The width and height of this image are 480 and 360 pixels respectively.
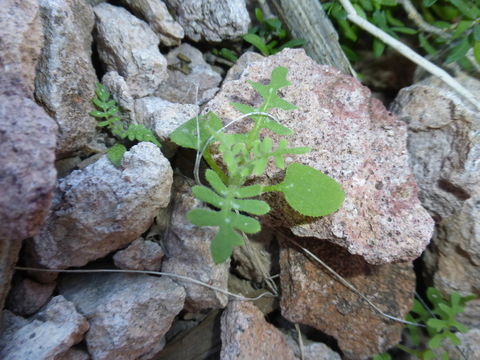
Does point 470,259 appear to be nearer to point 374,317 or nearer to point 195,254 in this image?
point 374,317

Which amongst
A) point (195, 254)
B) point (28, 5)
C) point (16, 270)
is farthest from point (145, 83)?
point (16, 270)

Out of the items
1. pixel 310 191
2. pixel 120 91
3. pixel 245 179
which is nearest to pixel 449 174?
pixel 310 191

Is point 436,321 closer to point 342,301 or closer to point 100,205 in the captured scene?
point 342,301

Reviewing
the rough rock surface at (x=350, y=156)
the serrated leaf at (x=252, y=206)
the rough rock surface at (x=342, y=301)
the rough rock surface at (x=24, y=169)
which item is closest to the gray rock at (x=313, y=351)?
the rough rock surface at (x=342, y=301)

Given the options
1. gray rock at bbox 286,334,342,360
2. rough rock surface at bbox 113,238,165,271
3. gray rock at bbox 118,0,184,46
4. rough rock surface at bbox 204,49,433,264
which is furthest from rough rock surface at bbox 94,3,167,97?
gray rock at bbox 286,334,342,360

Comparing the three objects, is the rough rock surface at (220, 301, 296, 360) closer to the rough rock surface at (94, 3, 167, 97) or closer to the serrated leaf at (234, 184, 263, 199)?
the serrated leaf at (234, 184, 263, 199)

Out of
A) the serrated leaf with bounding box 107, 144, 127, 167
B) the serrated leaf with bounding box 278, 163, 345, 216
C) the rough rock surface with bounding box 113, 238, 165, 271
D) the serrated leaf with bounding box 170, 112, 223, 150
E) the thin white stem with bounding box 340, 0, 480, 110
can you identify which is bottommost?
the rough rock surface with bounding box 113, 238, 165, 271

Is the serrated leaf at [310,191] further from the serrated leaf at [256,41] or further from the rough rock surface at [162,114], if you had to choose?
the serrated leaf at [256,41]
